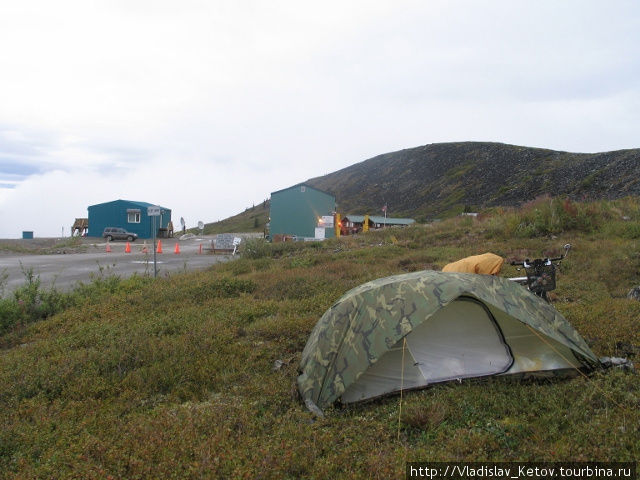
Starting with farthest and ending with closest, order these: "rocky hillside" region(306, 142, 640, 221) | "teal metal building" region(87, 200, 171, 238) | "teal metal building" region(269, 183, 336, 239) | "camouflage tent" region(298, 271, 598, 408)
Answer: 1. "teal metal building" region(87, 200, 171, 238)
2. "rocky hillside" region(306, 142, 640, 221)
3. "teal metal building" region(269, 183, 336, 239)
4. "camouflage tent" region(298, 271, 598, 408)

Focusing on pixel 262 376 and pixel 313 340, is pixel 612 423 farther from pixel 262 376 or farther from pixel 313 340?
pixel 262 376

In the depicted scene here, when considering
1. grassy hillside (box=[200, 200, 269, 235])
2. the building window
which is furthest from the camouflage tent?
grassy hillside (box=[200, 200, 269, 235])

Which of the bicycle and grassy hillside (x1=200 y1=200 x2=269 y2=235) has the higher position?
grassy hillside (x1=200 y1=200 x2=269 y2=235)

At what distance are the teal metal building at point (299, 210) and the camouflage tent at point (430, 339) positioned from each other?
84.3ft

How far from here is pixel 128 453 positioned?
10.2 feet

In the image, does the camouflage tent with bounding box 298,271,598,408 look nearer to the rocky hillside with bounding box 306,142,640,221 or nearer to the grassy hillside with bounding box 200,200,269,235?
the rocky hillside with bounding box 306,142,640,221

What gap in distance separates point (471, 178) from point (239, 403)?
6351 centimetres

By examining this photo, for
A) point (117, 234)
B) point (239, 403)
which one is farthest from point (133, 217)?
point (239, 403)

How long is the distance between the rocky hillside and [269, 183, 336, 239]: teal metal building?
16569 millimetres

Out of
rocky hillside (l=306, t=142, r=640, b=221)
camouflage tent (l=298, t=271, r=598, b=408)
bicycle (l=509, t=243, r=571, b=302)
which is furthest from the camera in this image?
rocky hillside (l=306, t=142, r=640, b=221)

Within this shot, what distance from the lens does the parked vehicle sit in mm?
36781

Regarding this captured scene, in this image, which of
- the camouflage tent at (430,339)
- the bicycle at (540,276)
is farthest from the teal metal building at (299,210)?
the camouflage tent at (430,339)

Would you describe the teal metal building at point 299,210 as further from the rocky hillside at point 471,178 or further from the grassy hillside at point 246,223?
the grassy hillside at point 246,223

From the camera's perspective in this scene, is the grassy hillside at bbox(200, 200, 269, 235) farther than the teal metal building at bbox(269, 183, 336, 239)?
Yes
